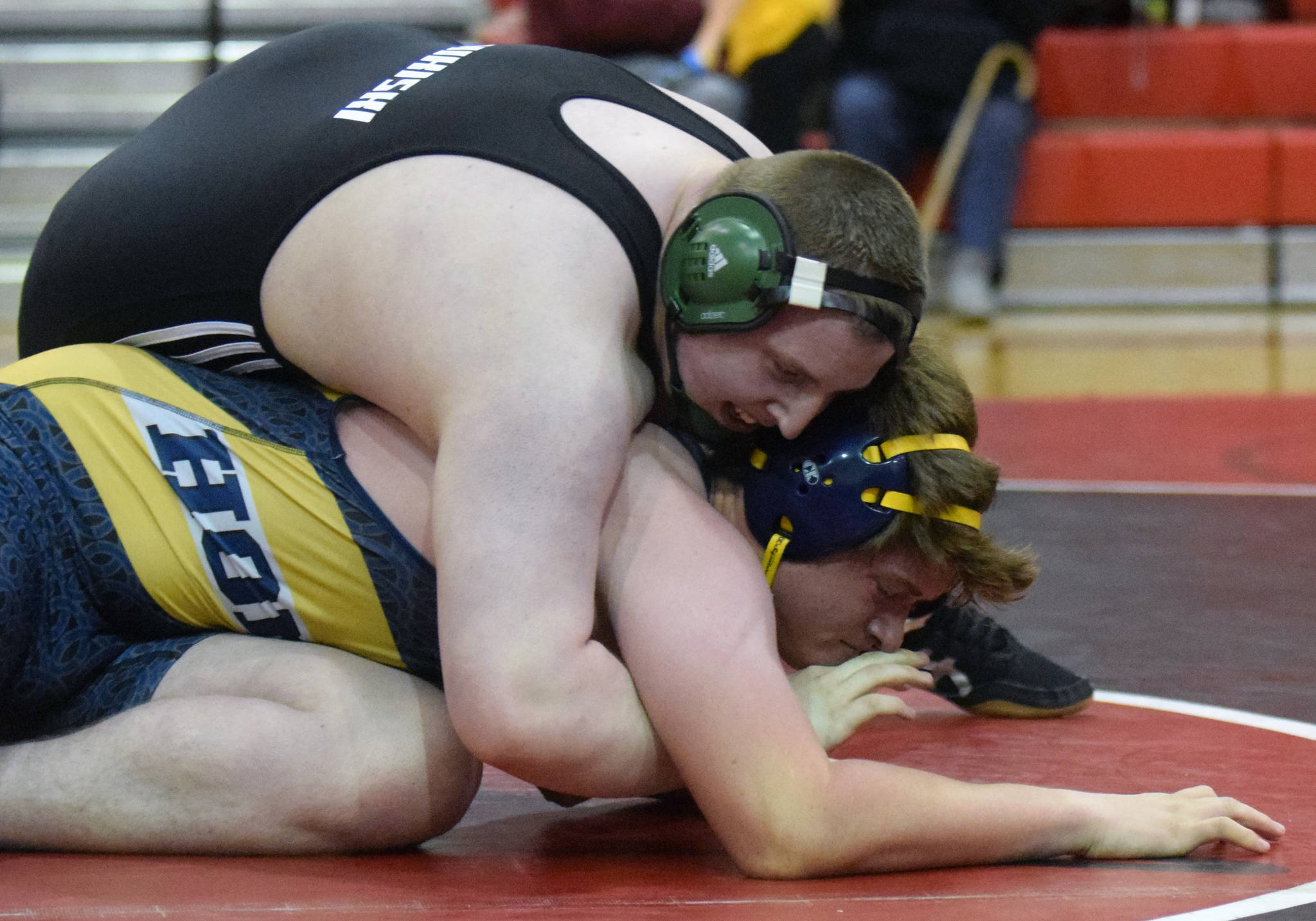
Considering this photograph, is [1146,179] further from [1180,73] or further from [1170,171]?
[1180,73]

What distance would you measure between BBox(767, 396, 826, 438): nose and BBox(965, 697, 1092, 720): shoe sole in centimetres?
77

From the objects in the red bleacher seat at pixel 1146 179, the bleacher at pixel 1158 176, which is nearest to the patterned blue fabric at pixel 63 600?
the bleacher at pixel 1158 176

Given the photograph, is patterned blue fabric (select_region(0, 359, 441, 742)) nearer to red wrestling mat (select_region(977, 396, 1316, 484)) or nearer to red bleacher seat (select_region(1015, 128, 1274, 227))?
red wrestling mat (select_region(977, 396, 1316, 484))

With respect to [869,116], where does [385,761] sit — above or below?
above

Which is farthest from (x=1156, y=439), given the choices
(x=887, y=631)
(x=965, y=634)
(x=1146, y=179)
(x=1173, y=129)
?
(x=1173, y=129)

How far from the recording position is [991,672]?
9.01ft

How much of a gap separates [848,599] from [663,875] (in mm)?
466

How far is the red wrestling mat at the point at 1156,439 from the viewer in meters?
4.53

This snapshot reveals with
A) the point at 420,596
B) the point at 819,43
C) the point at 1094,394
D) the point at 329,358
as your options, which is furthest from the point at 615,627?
the point at 819,43

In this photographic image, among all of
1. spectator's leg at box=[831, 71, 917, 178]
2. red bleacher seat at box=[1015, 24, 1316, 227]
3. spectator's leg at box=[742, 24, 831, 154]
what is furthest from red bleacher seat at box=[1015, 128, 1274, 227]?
spectator's leg at box=[742, 24, 831, 154]

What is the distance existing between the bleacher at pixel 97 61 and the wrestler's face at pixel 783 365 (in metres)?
6.31

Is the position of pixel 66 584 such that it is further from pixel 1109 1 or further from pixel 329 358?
pixel 1109 1

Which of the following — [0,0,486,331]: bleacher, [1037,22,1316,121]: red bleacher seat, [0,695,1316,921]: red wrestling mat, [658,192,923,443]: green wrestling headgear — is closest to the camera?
[0,695,1316,921]: red wrestling mat

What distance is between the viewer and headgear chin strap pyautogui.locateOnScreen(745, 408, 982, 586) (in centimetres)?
227
